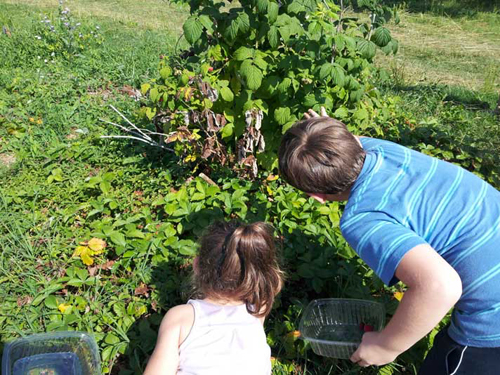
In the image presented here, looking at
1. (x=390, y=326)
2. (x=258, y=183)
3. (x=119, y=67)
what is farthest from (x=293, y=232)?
(x=119, y=67)

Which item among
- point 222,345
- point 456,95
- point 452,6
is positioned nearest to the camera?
point 222,345

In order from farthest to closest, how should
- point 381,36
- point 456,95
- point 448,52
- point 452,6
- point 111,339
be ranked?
point 452,6 → point 448,52 → point 456,95 → point 381,36 → point 111,339

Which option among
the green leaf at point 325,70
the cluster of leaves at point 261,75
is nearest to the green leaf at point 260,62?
the cluster of leaves at point 261,75

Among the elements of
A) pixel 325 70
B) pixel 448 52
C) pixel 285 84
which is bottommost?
pixel 448 52

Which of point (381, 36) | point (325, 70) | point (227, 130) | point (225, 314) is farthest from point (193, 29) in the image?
point (225, 314)

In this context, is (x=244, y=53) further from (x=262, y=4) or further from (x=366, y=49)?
(x=366, y=49)

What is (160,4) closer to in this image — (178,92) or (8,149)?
(8,149)

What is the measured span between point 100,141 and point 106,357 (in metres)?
2.06

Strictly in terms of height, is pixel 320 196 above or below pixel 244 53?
below

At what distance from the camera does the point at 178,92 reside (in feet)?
9.28

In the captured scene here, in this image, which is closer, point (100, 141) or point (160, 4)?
point (100, 141)

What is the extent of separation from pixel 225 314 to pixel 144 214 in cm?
128

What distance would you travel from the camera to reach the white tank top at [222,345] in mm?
1562

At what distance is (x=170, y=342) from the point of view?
5.20 ft
